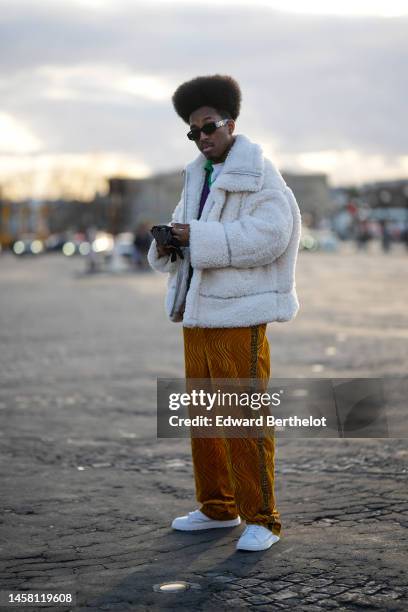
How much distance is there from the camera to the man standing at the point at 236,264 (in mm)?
4352

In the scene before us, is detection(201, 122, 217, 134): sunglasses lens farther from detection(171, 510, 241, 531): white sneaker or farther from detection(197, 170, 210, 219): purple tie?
detection(171, 510, 241, 531): white sneaker

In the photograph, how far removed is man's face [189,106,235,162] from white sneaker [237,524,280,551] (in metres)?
1.44

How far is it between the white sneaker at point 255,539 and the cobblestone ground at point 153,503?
48 millimetres

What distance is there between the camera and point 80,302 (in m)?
21.6

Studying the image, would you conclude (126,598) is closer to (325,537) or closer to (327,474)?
(325,537)

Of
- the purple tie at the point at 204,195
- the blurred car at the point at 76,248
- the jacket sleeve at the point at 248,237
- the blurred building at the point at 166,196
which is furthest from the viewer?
the blurred building at the point at 166,196

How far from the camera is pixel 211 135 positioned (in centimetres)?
440

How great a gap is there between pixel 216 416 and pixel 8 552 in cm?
96

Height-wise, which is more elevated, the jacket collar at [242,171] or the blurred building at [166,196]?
the blurred building at [166,196]

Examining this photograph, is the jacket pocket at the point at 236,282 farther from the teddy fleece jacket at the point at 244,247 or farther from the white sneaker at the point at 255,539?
the white sneaker at the point at 255,539

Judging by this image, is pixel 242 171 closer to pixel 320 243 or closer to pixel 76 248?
pixel 320 243

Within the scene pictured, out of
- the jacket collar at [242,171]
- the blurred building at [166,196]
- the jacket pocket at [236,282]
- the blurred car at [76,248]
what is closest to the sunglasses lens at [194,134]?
the jacket collar at [242,171]

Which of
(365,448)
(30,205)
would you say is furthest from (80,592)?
(30,205)

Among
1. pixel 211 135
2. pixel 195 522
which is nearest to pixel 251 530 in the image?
pixel 195 522
